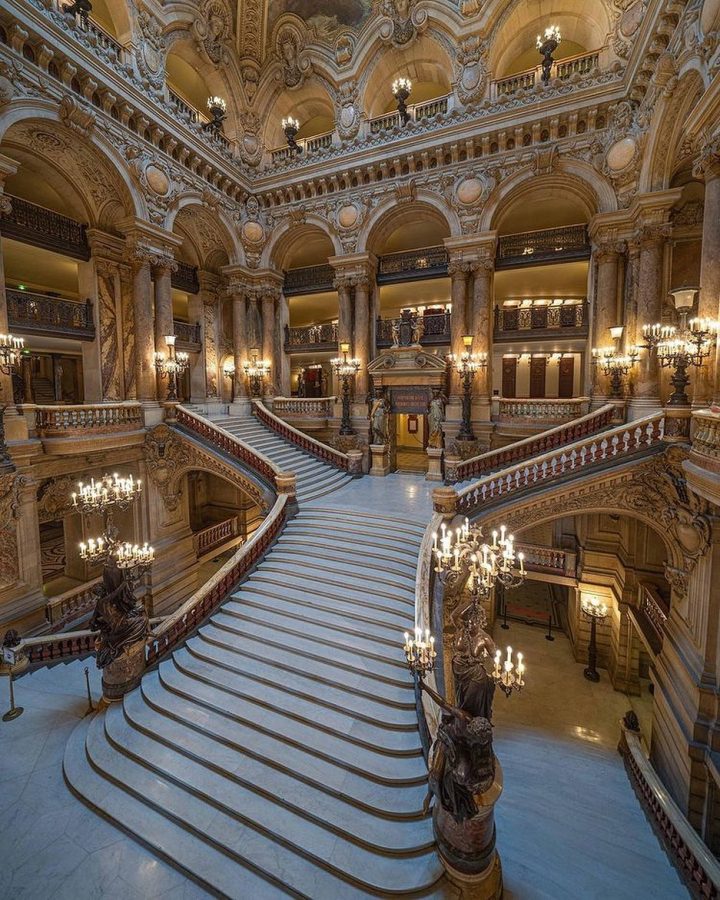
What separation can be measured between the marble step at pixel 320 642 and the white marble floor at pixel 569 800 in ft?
8.20

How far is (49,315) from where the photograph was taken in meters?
11.7

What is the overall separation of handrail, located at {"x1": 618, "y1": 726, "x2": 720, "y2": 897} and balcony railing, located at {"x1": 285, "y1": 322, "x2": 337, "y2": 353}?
50.0 ft

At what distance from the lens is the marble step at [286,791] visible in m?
4.46

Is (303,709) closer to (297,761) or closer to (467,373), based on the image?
(297,761)

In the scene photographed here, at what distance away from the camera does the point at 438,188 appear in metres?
14.0

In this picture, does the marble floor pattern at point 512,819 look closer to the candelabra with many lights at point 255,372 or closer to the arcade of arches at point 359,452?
the arcade of arches at point 359,452

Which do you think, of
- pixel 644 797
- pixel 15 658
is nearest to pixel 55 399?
pixel 15 658

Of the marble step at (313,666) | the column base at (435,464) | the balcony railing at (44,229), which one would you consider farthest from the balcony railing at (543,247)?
the balcony railing at (44,229)

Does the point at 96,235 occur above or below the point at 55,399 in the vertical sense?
above

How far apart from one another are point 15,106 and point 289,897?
15.7 metres

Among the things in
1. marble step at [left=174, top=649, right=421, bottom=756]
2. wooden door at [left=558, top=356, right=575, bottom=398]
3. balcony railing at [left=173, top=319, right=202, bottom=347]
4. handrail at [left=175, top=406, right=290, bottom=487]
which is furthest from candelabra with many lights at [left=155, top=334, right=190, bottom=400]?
wooden door at [left=558, top=356, right=575, bottom=398]

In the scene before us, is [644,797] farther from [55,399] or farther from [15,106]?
[55,399]

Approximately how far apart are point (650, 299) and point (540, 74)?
27.6 feet

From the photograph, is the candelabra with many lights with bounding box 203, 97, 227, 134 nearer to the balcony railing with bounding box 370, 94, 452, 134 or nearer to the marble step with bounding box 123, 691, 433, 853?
the balcony railing with bounding box 370, 94, 452, 134
